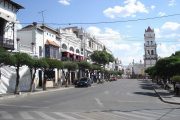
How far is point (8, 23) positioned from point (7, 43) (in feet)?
10.0

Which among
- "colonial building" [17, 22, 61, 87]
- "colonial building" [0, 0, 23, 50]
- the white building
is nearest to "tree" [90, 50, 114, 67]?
"colonial building" [17, 22, 61, 87]

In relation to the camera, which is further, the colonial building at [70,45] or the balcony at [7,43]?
the colonial building at [70,45]

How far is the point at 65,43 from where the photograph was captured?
76.6 meters

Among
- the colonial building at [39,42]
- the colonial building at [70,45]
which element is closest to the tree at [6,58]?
the colonial building at [39,42]

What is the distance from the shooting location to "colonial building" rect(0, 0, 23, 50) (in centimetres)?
4262

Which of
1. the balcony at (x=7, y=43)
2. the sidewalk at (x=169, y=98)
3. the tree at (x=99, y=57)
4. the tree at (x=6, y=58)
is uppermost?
the tree at (x=99, y=57)

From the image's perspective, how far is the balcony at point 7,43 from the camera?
41.8 m

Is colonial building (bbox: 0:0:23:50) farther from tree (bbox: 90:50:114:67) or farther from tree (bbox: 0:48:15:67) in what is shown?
tree (bbox: 90:50:114:67)

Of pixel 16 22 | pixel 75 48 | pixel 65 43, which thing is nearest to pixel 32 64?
pixel 16 22

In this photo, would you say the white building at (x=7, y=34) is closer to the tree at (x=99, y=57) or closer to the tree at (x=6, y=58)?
the tree at (x=6, y=58)

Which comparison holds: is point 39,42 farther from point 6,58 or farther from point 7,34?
point 6,58

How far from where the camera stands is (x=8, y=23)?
4481 cm

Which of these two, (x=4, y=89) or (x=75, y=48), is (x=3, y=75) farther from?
(x=75, y=48)

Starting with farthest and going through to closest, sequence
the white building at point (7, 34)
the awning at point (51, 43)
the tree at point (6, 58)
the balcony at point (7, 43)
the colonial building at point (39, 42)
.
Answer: the awning at point (51, 43) → the colonial building at point (39, 42) → the white building at point (7, 34) → the balcony at point (7, 43) → the tree at point (6, 58)
